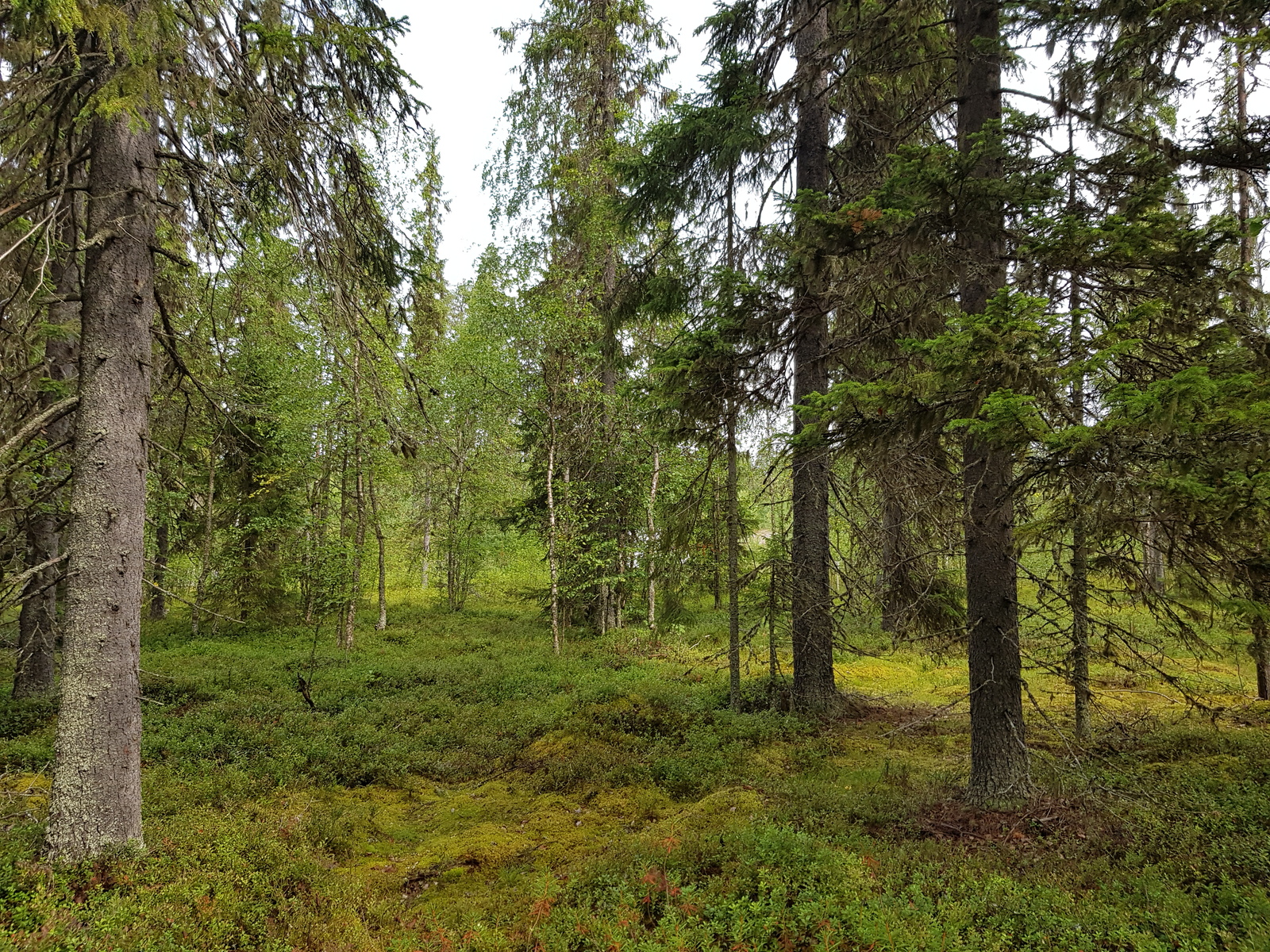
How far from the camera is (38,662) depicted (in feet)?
34.4

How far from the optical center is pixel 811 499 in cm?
970

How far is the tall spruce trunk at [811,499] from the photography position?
946cm

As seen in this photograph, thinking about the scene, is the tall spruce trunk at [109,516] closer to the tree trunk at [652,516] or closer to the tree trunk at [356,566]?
the tree trunk at [356,566]

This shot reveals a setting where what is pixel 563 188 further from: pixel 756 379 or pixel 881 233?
pixel 881 233

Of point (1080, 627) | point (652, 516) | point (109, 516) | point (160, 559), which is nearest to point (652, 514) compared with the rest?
point (652, 516)

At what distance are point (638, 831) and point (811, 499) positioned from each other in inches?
219

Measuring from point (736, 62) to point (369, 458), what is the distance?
13496 mm

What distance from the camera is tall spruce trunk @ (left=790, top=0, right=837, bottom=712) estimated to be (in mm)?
9461

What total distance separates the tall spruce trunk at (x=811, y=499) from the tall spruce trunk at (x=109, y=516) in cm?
795

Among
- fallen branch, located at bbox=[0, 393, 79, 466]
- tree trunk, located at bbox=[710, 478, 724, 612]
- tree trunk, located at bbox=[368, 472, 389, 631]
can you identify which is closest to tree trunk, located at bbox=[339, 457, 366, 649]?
tree trunk, located at bbox=[368, 472, 389, 631]

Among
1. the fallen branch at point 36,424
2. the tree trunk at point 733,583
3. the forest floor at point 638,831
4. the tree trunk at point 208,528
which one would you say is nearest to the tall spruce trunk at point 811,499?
the forest floor at point 638,831

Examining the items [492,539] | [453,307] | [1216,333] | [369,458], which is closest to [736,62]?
[1216,333]

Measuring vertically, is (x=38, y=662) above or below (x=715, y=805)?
above

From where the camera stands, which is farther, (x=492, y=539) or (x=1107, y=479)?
(x=492, y=539)
